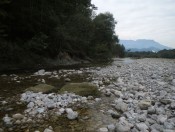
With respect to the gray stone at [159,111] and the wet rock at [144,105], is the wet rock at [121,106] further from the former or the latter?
the gray stone at [159,111]

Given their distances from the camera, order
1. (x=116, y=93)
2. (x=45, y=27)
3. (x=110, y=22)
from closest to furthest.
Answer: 1. (x=116, y=93)
2. (x=45, y=27)
3. (x=110, y=22)

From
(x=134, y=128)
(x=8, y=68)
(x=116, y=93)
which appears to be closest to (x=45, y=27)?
(x=8, y=68)

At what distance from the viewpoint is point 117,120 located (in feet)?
23.8

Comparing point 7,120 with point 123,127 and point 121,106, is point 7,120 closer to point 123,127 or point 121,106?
point 123,127

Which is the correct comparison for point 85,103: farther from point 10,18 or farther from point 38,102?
point 10,18

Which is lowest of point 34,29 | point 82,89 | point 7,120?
point 7,120

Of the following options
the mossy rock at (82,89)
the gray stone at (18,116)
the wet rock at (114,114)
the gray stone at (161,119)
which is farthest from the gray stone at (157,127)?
the mossy rock at (82,89)

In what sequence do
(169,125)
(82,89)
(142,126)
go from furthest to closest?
(82,89) < (169,125) < (142,126)

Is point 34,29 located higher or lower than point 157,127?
higher

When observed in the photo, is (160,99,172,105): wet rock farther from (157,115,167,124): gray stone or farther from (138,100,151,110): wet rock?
(157,115,167,124): gray stone

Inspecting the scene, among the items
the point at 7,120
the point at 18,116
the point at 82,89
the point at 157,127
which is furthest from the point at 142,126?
the point at 82,89

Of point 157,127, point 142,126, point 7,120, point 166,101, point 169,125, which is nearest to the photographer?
point 142,126

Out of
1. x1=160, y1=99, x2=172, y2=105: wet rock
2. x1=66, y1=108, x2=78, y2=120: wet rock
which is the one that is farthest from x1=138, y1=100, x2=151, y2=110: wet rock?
x1=66, y1=108, x2=78, y2=120: wet rock

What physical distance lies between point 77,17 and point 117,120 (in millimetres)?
30509
